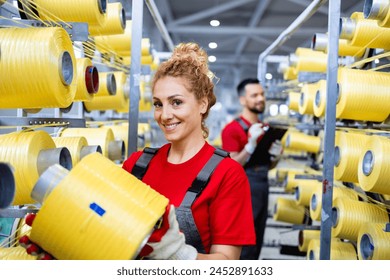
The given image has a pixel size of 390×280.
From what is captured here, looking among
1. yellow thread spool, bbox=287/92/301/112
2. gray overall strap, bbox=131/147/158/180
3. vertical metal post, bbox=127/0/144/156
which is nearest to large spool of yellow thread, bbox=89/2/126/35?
vertical metal post, bbox=127/0/144/156

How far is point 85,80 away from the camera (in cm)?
174

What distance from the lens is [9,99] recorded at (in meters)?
1.16

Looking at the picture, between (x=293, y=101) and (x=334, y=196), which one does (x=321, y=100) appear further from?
(x=293, y=101)

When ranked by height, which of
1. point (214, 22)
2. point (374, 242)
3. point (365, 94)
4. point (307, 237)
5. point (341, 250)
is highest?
point (214, 22)

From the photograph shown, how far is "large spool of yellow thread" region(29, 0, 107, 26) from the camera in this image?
160 cm

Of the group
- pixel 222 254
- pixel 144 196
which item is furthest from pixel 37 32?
pixel 222 254

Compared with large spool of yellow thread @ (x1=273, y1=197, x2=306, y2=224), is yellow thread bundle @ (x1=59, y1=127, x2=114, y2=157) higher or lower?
higher

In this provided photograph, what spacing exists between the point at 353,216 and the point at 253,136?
103 centimetres

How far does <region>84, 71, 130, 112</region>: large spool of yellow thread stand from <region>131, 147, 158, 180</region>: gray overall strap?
113cm

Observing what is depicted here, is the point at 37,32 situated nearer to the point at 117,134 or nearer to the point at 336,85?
the point at 336,85

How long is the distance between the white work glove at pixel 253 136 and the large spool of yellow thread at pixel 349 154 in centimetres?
91

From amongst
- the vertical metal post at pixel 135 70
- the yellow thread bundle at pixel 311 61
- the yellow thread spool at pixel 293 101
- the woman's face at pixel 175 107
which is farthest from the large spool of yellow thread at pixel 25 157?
the yellow thread spool at pixel 293 101

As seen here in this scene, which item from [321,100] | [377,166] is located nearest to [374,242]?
[377,166]

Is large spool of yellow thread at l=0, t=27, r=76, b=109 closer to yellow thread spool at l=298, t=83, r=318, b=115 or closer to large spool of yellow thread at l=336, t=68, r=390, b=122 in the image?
large spool of yellow thread at l=336, t=68, r=390, b=122
